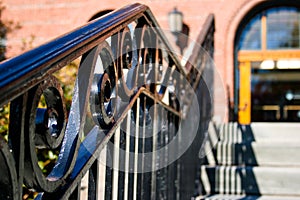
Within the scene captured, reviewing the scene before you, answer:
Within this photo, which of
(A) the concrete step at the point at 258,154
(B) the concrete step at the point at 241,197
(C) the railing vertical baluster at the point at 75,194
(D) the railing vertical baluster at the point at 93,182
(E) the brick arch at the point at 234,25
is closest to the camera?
(C) the railing vertical baluster at the point at 75,194

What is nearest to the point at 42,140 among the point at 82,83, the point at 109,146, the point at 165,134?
the point at 82,83

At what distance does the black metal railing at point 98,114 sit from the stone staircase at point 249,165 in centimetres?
109

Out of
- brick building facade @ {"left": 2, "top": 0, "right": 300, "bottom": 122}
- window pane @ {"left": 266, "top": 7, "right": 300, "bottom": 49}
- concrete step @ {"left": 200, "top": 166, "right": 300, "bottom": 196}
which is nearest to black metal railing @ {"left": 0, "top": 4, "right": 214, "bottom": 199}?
concrete step @ {"left": 200, "top": 166, "right": 300, "bottom": 196}

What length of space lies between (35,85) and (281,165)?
321 cm

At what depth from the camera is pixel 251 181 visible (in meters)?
3.22

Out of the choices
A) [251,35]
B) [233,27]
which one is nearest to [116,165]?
[233,27]

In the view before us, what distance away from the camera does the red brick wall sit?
311 inches

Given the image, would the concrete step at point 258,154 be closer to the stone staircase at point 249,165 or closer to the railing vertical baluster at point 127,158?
the stone staircase at point 249,165

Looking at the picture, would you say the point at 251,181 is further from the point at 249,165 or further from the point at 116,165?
the point at 116,165

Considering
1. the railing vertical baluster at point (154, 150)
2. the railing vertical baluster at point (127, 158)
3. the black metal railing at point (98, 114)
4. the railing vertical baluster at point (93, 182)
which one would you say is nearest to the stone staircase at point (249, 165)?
the black metal railing at point (98, 114)

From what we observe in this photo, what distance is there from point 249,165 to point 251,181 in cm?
40

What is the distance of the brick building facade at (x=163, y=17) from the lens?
7891mm

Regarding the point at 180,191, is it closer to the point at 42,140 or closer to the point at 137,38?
the point at 137,38

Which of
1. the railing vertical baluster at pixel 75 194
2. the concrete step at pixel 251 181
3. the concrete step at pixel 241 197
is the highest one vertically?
the railing vertical baluster at pixel 75 194
